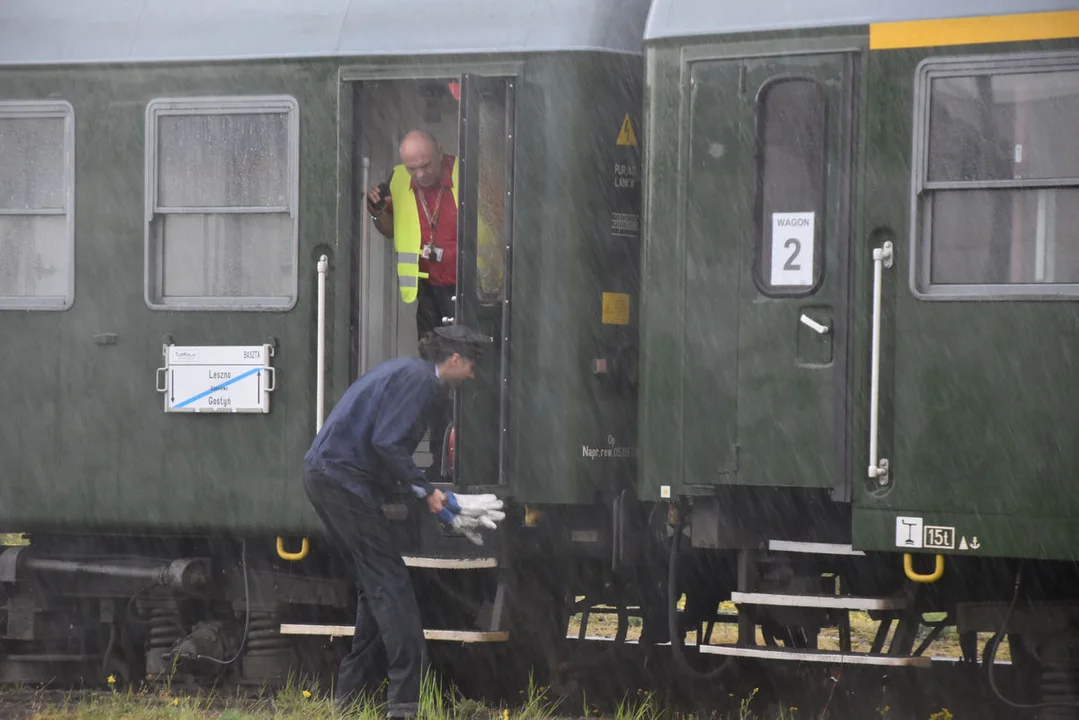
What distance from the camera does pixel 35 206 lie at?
9062mm

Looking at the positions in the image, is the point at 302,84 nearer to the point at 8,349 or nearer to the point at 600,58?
the point at 600,58

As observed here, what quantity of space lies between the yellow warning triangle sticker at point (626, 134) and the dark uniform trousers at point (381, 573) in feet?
7.12

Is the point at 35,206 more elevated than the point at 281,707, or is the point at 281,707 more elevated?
the point at 35,206

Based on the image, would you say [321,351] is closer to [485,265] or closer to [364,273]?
[364,273]

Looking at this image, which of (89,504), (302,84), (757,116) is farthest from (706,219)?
(89,504)

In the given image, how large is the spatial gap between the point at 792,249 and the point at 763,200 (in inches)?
11.0

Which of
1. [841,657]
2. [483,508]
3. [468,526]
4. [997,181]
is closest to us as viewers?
[997,181]

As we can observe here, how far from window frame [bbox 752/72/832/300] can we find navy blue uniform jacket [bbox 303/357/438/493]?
1641 millimetres

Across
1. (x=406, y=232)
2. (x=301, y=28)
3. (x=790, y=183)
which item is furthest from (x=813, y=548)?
(x=301, y=28)

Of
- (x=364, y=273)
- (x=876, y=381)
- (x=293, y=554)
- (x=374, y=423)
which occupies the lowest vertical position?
(x=293, y=554)

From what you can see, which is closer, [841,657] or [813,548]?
[841,657]

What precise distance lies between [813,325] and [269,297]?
9.57 feet

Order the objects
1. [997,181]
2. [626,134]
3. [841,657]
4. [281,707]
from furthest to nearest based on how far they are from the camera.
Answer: [281,707] < [626,134] < [841,657] < [997,181]

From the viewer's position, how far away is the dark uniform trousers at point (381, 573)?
750 centimetres
